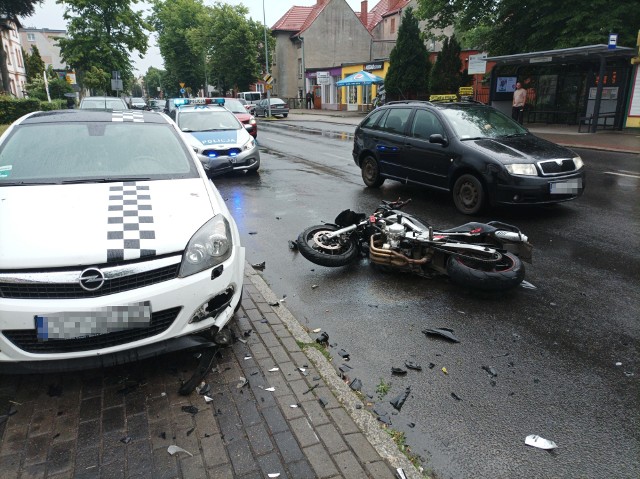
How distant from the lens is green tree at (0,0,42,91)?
36.8m

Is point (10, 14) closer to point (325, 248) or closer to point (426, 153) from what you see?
point (426, 153)

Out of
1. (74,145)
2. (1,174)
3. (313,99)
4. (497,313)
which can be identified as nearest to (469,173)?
(497,313)

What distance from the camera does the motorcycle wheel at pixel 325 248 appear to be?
5.38 meters

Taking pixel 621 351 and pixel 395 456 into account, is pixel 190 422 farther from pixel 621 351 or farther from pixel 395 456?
pixel 621 351

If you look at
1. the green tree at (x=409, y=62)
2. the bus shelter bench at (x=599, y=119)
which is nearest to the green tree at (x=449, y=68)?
the green tree at (x=409, y=62)

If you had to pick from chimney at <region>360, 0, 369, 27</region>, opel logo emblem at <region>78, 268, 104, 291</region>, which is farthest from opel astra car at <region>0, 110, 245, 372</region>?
chimney at <region>360, 0, 369, 27</region>

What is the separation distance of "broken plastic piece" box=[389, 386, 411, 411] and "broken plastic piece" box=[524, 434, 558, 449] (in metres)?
0.76

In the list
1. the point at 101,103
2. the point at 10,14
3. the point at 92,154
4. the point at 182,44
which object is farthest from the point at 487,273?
the point at 182,44

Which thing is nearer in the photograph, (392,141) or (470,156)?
(470,156)

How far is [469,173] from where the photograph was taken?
7668 mm

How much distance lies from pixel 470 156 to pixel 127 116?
16.6ft

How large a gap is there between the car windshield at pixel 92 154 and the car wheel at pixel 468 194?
4.74 meters

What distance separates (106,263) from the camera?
293 centimetres

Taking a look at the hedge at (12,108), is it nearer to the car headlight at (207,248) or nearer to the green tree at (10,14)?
the green tree at (10,14)
